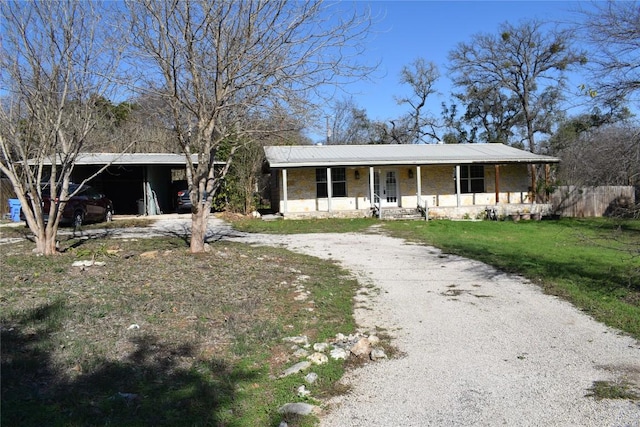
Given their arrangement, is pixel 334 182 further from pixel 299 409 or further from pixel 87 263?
pixel 299 409

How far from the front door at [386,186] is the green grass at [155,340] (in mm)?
17579

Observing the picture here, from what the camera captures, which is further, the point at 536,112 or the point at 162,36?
the point at 536,112

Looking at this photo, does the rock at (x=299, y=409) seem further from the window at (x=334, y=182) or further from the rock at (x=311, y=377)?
the window at (x=334, y=182)

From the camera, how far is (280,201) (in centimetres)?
2553

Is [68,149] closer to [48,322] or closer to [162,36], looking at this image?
[162,36]

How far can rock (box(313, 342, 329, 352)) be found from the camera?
5441 mm

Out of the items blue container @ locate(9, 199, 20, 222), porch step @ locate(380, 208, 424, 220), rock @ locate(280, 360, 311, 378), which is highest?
blue container @ locate(9, 199, 20, 222)

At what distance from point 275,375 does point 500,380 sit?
2.09m

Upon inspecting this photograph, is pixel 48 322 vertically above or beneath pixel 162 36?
beneath

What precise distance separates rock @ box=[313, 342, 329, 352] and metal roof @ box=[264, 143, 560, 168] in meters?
17.5

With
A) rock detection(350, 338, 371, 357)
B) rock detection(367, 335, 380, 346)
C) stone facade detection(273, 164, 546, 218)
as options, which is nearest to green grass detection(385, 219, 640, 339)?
stone facade detection(273, 164, 546, 218)

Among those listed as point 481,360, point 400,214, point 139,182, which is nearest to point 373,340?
point 481,360

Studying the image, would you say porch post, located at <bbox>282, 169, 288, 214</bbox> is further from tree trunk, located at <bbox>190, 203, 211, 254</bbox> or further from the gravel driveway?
the gravel driveway

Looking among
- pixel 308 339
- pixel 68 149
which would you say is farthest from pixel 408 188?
pixel 308 339
